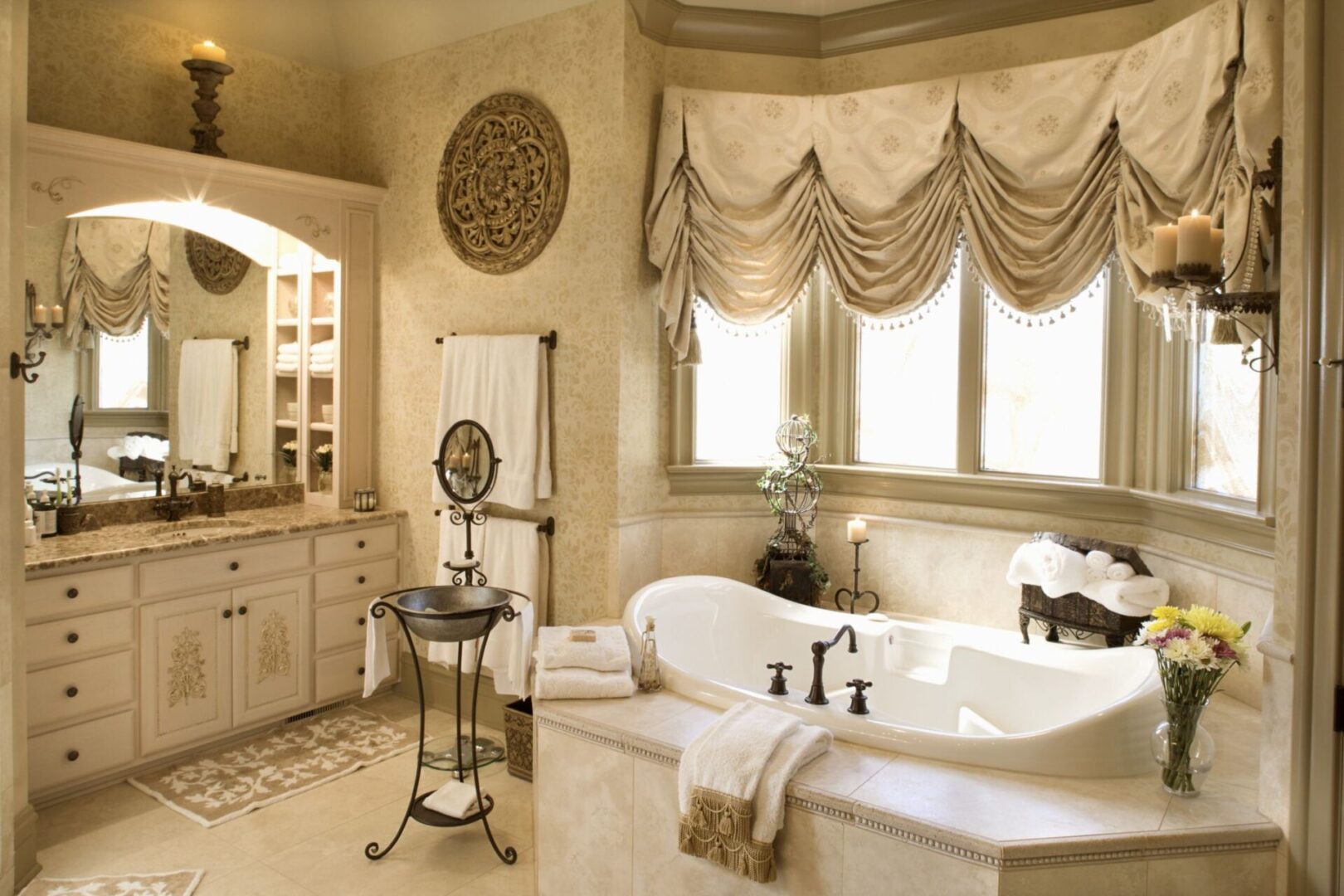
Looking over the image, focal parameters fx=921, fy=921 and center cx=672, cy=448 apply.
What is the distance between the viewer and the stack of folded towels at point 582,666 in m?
2.80

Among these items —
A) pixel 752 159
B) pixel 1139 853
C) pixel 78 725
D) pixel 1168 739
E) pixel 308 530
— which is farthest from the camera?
pixel 308 530

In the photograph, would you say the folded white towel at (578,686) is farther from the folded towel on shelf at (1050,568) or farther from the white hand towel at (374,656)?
the folded towel on shelf at (1050,568)

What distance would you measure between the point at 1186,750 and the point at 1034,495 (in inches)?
52.9

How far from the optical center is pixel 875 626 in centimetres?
340

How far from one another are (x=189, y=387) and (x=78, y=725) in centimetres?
149

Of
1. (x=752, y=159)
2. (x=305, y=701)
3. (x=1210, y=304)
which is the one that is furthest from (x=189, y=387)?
(x=1210, y=304)

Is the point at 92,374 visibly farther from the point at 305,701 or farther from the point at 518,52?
the point at 518,52

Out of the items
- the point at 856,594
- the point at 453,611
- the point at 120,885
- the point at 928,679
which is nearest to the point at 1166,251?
the point at 928,679

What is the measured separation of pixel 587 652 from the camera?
292 centimetres

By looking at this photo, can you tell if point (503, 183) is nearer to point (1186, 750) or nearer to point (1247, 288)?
point (1247, 288)

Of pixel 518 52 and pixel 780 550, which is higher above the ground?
pixel 518 52

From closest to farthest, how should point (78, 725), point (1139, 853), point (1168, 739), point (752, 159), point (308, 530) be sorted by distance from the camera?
1. point (1139, 853)
2. point (1168, 739)
3. point (78, 725)
4. point (752, 159)
5. point (308, 530)

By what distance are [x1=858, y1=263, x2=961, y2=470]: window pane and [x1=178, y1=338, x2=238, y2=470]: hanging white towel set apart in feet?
9.35

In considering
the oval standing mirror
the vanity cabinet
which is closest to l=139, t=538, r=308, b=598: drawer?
the vanity cabinet
